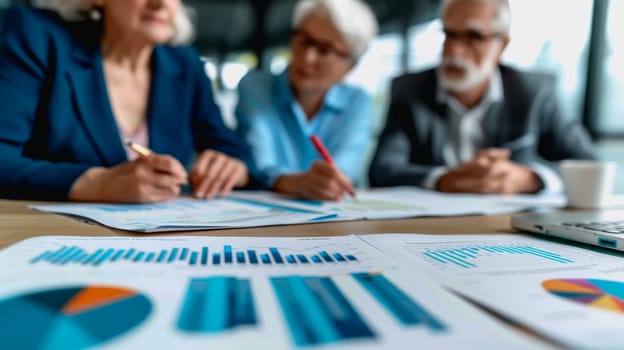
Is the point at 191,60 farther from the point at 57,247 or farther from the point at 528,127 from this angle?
the point at 528,127

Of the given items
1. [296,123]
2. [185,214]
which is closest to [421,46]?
[296,123]

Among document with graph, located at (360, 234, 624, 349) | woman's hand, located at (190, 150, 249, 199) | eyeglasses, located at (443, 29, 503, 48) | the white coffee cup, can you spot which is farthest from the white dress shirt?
document with graph, located at (360, 234, 624, 349)

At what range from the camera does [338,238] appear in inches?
20.0

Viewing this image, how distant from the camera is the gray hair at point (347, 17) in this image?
54.3 inches

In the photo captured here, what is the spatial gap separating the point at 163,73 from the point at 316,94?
516mm

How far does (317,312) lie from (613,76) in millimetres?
2386

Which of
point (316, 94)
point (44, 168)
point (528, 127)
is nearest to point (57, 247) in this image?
point (44, 168)

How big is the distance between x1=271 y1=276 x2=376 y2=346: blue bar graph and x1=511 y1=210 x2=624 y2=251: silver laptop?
33 cm

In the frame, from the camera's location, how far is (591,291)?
0.34m

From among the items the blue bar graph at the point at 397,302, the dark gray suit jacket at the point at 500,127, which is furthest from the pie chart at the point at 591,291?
the dark gray suit jacket at the point at 500,127

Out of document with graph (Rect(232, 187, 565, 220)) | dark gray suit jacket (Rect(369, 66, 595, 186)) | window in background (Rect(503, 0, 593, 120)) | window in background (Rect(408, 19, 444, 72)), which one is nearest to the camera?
document with graph (Rect(232, 187, 565, 220))

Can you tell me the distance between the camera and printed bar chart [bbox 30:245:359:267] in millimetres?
381

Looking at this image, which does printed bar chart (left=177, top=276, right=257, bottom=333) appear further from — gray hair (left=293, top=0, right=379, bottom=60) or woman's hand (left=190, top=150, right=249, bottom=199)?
gray hair (left=293, top=0, right=379, bottom=60)

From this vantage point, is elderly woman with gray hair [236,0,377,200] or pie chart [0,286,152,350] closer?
pie chart [0,286,152,350]
